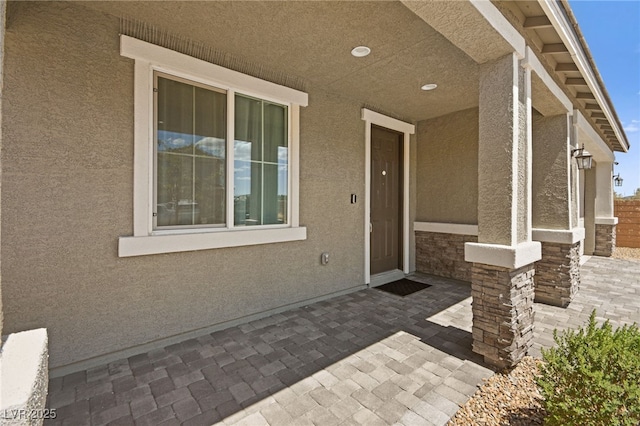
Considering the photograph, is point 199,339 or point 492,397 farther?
point 199,339

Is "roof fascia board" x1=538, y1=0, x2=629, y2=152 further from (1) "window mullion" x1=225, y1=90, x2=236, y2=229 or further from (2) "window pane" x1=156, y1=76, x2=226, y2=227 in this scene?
(2) "window pane" x1=156, y1=76, x2=226, y2=227

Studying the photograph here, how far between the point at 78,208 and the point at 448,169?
18.5 ft

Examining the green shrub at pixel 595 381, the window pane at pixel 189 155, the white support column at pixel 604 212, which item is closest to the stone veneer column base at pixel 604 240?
the white support column at pixel 604 212

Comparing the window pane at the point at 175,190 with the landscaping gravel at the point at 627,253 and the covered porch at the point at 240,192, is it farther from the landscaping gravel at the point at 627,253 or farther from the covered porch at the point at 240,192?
the landscaping gravel at the point at 627,253

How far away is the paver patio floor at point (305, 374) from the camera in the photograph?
7.11 feet

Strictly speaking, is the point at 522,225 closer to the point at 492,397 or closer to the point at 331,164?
the point at 492,397

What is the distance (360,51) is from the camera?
11.0 ft

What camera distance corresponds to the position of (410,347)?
122 inches

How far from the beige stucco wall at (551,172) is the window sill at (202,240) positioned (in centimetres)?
371

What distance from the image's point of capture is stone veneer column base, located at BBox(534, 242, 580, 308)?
4297 mm

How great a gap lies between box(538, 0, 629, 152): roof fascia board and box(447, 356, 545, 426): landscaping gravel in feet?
10.6

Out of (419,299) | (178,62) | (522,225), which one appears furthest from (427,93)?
(178,62)

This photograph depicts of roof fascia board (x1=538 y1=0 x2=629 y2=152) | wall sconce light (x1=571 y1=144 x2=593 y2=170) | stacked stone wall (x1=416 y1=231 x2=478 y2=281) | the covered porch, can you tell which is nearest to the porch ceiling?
the covered porch

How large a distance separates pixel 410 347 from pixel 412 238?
3.26 meters
